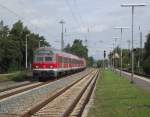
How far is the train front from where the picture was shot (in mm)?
49812

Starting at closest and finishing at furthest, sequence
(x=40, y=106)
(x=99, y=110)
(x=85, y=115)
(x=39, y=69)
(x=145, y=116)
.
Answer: (x=145, y=116) < (x=85, y=115) < (x=99, y=110) < (x=40, y=106) < (x=39, y=69)

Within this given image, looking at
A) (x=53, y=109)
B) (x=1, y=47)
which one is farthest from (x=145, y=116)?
(x=1, y=47)

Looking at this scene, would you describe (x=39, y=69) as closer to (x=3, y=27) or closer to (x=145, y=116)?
(x=145, y=116)

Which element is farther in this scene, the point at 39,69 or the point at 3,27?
the point at 3,27

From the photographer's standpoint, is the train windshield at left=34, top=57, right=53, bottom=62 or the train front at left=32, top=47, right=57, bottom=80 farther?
the train windshield at left=34, top=57, right=53, bottom=62

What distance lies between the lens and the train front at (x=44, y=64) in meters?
49.8

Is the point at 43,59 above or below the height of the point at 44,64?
above

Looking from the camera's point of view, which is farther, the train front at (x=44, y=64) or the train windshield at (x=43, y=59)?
the train windshield at (x=43, y=59)

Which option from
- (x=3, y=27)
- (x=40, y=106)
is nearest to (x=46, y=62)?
(x=40, y=106)

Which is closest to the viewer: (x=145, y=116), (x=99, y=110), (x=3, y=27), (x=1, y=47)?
(x=145, y=116)

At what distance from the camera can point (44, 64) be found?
50.2 m

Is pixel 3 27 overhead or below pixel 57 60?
overhead

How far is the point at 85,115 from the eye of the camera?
1803cm

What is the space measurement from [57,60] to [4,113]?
1319 inches
